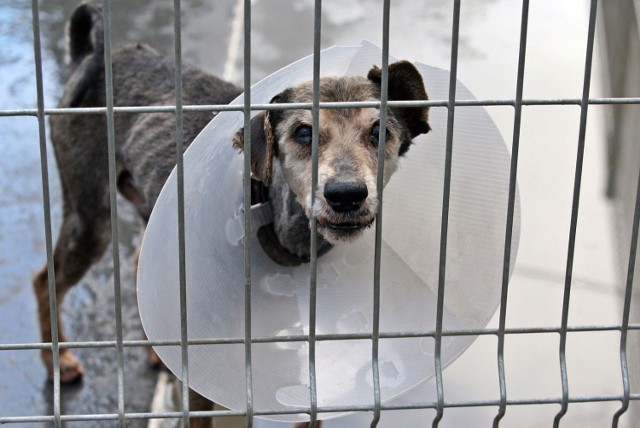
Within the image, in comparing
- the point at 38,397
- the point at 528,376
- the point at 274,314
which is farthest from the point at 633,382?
the point at 38,397

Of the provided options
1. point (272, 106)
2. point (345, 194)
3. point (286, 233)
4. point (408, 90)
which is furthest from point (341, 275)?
point (272, 106)

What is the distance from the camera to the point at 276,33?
7945 mm

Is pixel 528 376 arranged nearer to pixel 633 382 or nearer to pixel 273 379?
pixel 633 382

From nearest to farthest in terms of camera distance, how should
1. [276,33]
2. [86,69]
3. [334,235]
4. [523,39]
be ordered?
[523,39] → [334,235] → [86,69] → [276,33]

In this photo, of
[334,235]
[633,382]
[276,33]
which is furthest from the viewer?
[276,33]

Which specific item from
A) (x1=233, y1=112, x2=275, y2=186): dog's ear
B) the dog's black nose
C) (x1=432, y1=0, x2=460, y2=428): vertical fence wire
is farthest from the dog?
(x1=432, y1=0, x2=460, y2=428): vertical fence wire

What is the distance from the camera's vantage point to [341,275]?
3615 mm

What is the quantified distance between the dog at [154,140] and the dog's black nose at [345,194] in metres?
0.25

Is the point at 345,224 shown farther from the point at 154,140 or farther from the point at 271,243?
the point at 154,140

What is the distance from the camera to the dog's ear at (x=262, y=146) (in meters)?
3.42

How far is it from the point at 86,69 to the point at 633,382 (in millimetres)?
2982

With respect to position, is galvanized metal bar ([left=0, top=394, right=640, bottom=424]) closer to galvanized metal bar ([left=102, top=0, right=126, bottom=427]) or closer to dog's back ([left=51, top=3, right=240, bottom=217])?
galvanized metal bar ([left=102, top=0, right=126, bottom=427])

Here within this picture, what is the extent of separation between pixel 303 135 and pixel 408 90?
18.7 inches

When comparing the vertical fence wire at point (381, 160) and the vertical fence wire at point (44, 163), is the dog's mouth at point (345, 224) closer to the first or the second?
the vertical fence wire at point (381, 160)
